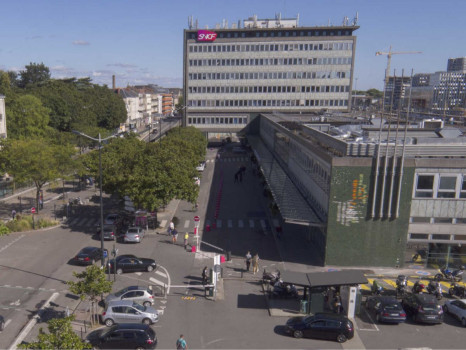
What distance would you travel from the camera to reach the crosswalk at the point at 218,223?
1641 inches

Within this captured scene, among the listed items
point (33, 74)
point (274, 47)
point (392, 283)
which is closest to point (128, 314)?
point (392, 283)

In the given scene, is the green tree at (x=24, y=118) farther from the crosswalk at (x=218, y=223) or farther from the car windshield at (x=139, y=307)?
the car windshield at (x=139, y=307)

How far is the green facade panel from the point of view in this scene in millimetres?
29906

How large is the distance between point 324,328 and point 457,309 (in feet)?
28.9

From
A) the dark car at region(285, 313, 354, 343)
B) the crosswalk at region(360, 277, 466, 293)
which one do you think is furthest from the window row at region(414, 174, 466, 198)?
the dark car at region(285, 313, 354, 343)

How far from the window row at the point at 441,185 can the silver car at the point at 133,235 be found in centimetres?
2372

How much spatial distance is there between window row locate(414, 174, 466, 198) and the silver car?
934 inches

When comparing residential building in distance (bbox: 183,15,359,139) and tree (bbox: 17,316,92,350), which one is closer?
tree (bbox: 17,316,92,350)

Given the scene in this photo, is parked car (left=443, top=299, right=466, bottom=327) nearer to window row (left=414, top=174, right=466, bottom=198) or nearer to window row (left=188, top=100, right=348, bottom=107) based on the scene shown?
window row (left=414, top=174, right=466, bottom=198)

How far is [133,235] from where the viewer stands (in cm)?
3672

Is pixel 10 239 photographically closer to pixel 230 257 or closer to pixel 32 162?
pixel 32 162

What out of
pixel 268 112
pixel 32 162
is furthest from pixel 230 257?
pixel 268 112

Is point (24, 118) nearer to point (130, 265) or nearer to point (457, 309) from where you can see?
point (130, 265)

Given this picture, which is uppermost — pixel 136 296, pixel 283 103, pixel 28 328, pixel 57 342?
pixel 283 103
